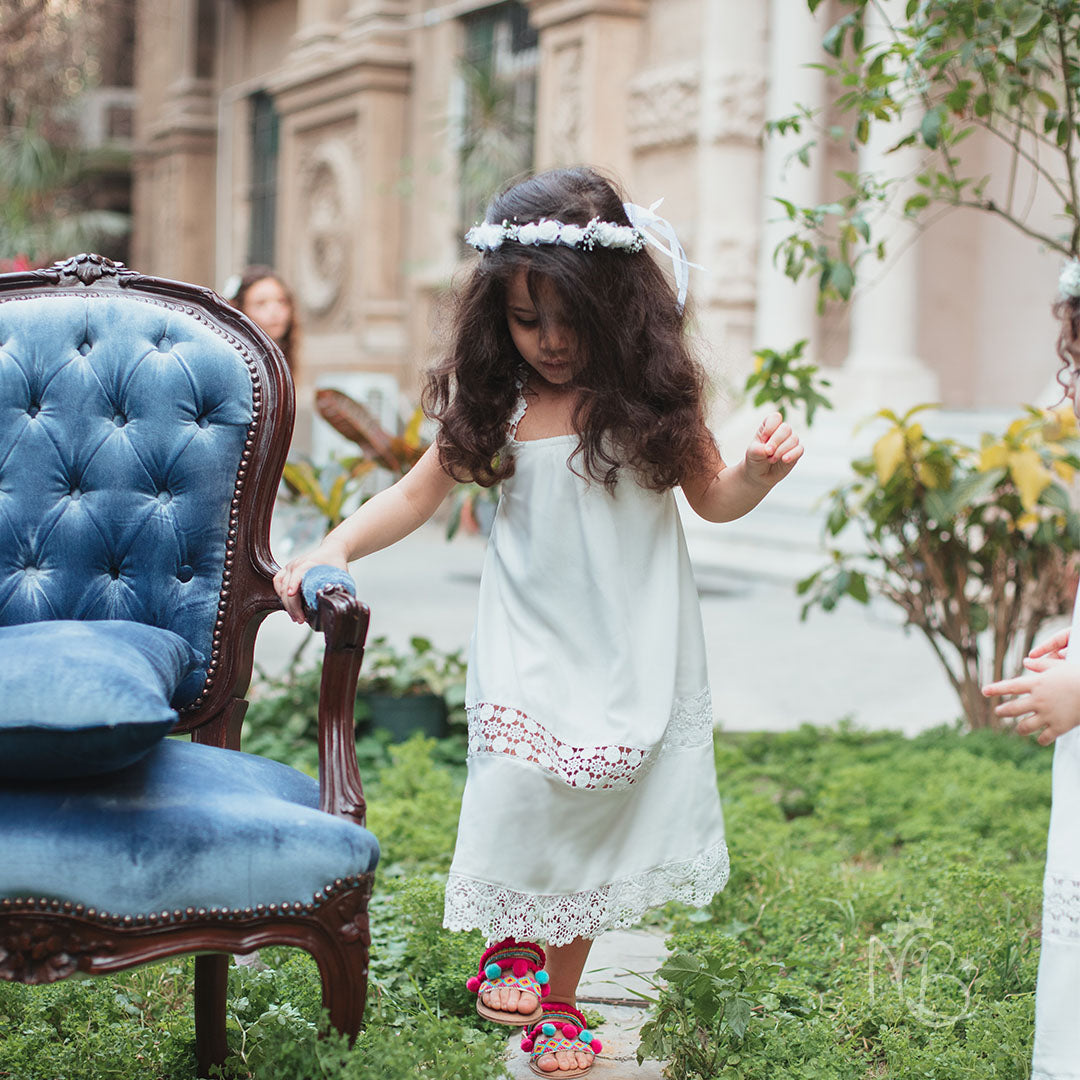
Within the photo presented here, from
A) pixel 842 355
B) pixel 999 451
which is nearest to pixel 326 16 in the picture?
pixel 842 355

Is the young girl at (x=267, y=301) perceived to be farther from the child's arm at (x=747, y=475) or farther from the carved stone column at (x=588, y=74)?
the carved stone column at (x=588, y=74)

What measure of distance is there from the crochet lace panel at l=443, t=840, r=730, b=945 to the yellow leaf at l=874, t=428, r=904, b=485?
6.62ft

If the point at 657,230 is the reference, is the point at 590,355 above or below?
below

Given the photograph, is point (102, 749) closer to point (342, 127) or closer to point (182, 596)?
point (182, 596)

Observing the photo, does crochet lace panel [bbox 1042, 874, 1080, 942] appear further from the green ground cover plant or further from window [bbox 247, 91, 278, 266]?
window [bbox 247, 91, 278, 266]

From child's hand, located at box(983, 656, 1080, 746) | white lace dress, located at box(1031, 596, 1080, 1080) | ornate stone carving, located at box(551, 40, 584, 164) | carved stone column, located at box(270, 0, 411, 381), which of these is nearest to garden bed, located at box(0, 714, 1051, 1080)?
white lace dress, located at box(1031, 596, 1080, 1080)

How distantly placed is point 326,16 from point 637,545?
12.7 meters

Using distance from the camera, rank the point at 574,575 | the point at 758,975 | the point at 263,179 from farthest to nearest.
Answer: the point at 263,179
the point at 758,975
the point at 574,575

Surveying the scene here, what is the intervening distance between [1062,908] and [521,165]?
33.7 ft

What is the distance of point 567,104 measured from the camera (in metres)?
10.4

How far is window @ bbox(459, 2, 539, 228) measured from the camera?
11367 mm

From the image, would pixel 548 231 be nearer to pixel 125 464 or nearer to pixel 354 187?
pixel 125 464

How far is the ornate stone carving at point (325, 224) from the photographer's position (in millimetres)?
13578

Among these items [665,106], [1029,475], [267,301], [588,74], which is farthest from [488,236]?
[588,74]
